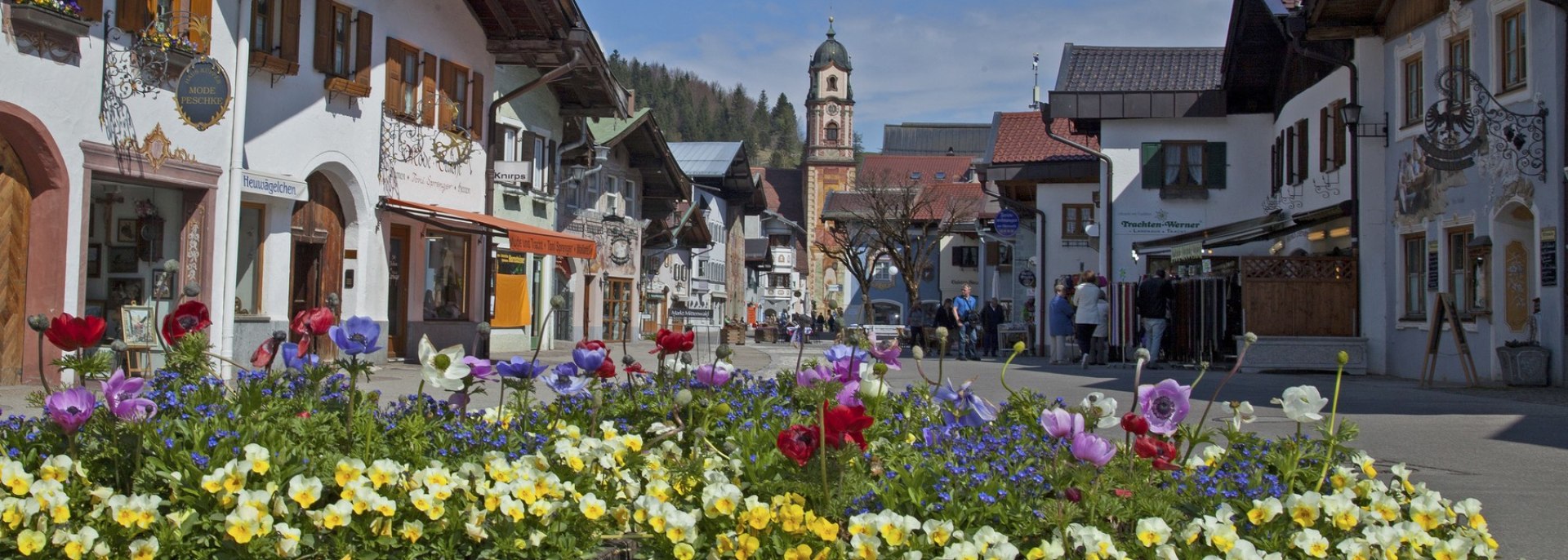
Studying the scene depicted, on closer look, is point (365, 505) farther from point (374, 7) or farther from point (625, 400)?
point (374, 7)

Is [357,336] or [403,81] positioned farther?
[403,81]

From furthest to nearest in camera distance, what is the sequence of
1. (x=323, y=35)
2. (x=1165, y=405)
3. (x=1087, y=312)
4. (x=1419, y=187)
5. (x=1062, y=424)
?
(x=1087, y=312)
(x=1419, y=187)
(x=323, y=35)
(x=1165, y=405)
(x=1062, y=424)

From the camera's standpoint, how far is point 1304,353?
1983cm

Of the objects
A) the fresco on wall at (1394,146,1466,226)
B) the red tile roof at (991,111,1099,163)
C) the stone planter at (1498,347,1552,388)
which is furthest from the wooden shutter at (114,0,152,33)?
the red tile roof at (991,111,1099,163)

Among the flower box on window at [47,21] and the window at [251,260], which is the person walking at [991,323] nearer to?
the window at [251,260]

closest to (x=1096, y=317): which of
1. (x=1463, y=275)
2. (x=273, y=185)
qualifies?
(x=1463, y=275)

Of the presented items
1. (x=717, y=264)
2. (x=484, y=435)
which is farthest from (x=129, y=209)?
(x=717, y=264)

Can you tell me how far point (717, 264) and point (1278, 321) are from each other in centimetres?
3844

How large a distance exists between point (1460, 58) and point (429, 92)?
13012 mm

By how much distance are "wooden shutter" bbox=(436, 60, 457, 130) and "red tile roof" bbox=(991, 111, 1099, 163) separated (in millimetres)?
20007

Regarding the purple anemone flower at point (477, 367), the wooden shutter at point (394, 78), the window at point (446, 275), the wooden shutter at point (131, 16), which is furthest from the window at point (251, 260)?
the purple anemone flower at point (477, 367)

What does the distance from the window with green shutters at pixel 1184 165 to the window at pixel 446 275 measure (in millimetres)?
14298

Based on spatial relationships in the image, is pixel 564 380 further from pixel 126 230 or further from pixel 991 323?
pixel 991 323

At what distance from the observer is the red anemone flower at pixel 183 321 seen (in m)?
4.98
